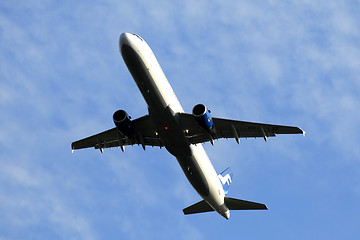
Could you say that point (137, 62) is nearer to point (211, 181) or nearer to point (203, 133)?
point (203, 133)

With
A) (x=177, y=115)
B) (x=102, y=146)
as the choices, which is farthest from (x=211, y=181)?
(x=102, y=146)

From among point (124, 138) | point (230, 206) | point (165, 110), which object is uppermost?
point (124, 138)

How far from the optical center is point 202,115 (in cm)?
3303

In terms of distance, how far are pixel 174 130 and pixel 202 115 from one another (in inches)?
92.0

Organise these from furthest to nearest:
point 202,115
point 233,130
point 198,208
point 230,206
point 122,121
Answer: point 198,208, point 230,206, point 233,130, point 122,121, point 202,115

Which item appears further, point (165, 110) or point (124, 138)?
point (124, 138)

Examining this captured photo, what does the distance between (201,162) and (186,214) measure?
937 cm

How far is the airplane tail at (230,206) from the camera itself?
136 ft

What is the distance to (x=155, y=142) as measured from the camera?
3859cm

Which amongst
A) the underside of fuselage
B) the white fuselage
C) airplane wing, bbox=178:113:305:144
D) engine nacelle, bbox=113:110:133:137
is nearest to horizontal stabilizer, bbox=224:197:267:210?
the white fuselage

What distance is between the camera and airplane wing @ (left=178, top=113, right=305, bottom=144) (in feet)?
115

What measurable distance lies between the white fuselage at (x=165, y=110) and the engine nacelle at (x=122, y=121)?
2.78m

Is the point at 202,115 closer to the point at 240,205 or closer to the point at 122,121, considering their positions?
the point at 122,121

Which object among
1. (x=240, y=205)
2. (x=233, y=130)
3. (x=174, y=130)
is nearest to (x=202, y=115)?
(x=174, y=130)
